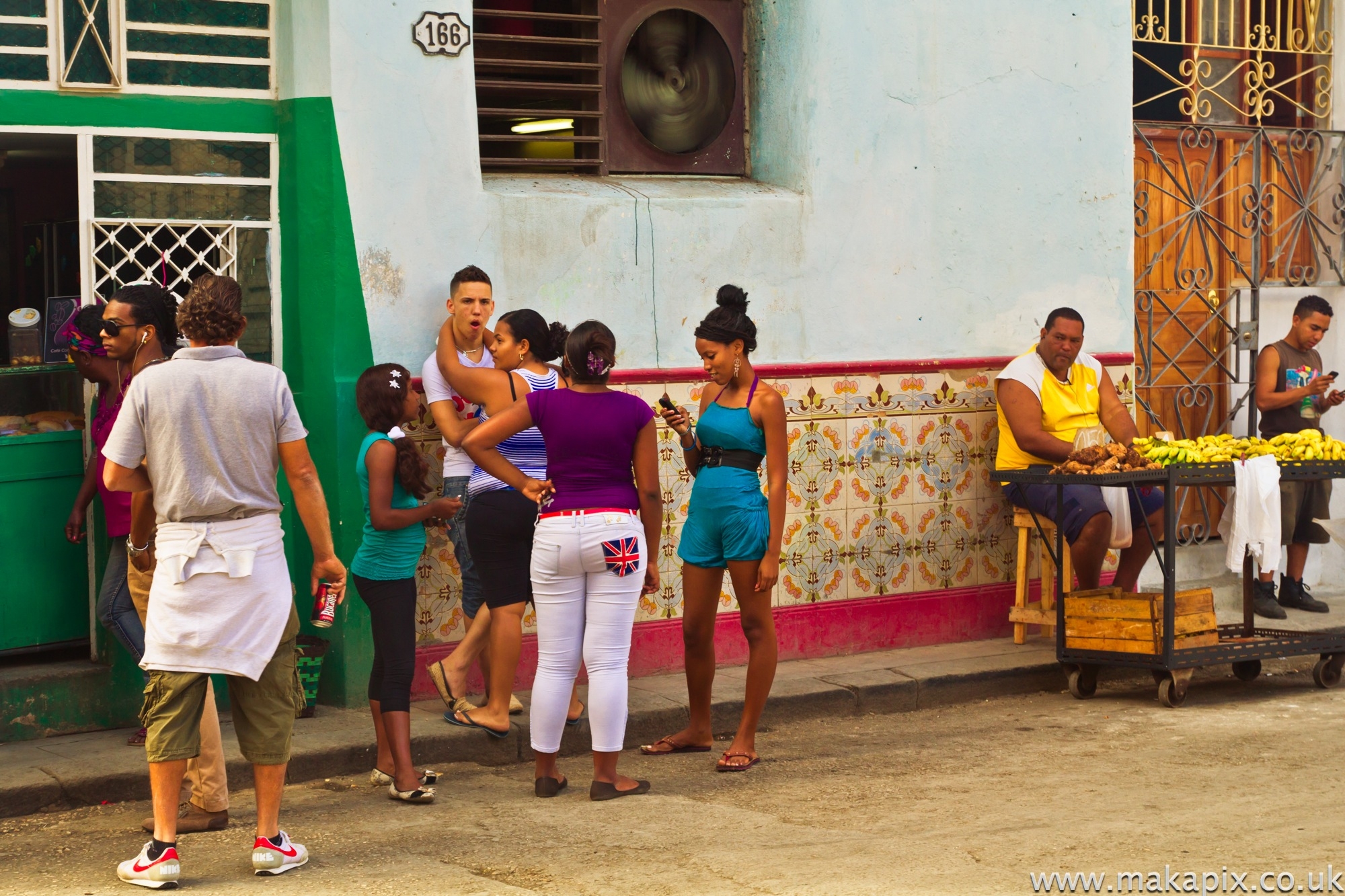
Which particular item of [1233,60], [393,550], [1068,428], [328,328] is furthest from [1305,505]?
[393,550]

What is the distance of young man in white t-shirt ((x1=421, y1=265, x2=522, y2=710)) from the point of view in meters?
7.41

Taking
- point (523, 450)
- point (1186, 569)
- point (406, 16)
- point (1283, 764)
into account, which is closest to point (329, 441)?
point (523, 450)

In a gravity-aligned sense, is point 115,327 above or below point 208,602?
above

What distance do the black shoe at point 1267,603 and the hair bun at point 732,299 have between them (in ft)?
15.4

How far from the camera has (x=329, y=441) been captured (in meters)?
7.59

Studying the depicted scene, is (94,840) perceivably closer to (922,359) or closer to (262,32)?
(262,32)

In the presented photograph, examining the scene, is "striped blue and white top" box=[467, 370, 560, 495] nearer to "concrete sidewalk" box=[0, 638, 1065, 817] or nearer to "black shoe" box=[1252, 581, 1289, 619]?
"concrete sidewalk" box=[0, 638, 1065, 817]

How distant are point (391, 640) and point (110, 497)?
5.25 feet

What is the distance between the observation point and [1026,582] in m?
9.35

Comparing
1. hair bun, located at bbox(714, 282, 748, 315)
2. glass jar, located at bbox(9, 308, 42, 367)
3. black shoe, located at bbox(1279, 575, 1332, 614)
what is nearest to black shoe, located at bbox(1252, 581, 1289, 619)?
black shoe, located at bbox(1279, 575, 1332, 614)

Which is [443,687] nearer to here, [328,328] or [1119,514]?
[328,328]

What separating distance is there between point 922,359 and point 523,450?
9.97ft

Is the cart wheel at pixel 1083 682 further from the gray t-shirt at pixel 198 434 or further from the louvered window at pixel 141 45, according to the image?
the louvered window at pixel 141 45

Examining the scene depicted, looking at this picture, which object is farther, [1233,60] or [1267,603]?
[1233,60]
